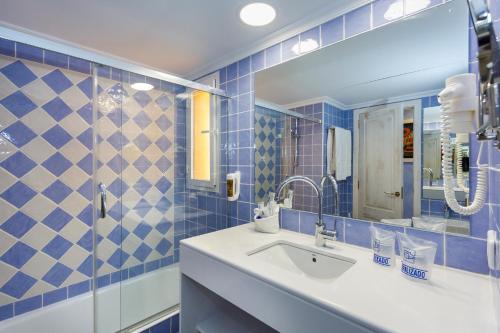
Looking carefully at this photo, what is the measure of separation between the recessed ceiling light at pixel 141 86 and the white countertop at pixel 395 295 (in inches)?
44.7

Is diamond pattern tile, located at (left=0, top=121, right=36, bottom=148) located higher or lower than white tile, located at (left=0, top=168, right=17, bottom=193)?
higher

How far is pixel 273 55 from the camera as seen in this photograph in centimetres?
148

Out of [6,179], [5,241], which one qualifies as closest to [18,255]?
[5,241]

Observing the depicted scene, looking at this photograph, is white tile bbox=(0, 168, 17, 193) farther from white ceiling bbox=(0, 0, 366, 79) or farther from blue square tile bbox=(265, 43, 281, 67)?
blue square tile bbox=(265, 43, 281, 67)

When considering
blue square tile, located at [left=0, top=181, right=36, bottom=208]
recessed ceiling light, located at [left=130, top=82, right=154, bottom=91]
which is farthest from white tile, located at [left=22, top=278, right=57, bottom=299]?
recessed ceiling light, located at [left=130, top=82, right=154, bottom=91]

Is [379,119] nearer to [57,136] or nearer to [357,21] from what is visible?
[357,21]

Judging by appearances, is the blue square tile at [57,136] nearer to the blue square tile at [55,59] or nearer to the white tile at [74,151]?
the white tile at [74,151]

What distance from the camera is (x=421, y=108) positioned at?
38.1 inches

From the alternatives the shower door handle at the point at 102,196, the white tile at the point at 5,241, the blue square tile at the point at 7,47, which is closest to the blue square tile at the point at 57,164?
the white tile at the point at 5,241

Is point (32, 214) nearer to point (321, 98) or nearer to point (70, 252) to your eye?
point (70, 252)

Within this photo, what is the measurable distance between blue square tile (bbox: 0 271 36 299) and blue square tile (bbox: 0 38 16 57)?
137 centimetres

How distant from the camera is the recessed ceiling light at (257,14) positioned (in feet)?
3.91

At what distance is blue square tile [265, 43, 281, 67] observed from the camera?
1457 millimetres

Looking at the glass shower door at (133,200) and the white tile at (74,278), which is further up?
the glass shower door at (133,200)
